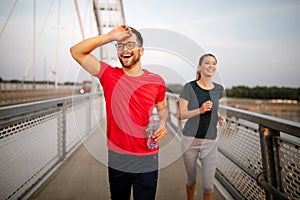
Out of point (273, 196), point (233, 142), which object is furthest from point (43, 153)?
point (273, 196)

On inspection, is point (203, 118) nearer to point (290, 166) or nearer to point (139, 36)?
point (290, 166)

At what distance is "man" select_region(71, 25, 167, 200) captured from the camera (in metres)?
1.14

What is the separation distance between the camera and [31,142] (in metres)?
2.27

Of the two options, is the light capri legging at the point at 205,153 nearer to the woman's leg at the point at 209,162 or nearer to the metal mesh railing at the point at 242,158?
the woman's leg at the point at 209,162

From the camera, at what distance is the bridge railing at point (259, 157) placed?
1396 millimetres

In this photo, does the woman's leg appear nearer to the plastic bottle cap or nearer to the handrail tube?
the handrail tube

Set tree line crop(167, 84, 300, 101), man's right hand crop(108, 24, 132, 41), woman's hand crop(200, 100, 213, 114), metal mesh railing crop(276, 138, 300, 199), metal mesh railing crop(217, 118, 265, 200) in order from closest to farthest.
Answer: man's right hand crop(108, 24, 132, 41) < metal mesh railing crop(276, 138, 300, 199) < woman's hand crop(200, 100, 213, 114) < metal mesh railing crop(217, 118, 265, 200) < tree line crop(167, 84, 300, 101)

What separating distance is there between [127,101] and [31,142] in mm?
1563

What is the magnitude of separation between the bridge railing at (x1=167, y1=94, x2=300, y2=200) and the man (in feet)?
2.53

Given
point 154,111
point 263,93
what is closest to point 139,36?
point 154,111

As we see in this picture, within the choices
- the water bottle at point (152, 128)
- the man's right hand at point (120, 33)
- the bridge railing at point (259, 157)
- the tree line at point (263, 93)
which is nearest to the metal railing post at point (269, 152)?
the bridge railing at point (259, 157)

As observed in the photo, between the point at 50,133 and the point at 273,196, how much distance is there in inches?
93.2

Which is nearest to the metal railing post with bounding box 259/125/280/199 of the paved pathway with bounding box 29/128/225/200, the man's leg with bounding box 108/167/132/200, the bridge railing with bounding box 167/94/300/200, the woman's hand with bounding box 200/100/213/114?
the bridge railing with bounding box 167/94/300/200

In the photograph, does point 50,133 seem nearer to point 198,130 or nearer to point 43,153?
point 43,153
